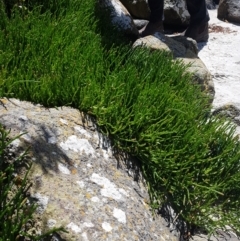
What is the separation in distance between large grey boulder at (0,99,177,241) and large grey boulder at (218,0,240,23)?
4654 mm

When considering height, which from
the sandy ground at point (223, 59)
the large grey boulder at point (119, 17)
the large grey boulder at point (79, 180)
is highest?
the large grey boulder at point (119, 17)

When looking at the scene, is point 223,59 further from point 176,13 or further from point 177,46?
point 177,46

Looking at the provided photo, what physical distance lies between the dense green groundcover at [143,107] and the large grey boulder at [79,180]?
0.12 meters

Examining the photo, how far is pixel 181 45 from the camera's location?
5.23 metres

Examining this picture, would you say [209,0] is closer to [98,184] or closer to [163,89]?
[163,89]

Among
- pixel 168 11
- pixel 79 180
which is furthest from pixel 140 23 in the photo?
pixel 79 180

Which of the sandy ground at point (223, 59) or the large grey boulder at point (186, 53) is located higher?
the large grey boulder at point (186, 53)

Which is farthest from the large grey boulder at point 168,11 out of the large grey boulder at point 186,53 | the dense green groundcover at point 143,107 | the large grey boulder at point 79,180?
the large grey boulder at point 79,180

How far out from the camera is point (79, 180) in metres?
2.88

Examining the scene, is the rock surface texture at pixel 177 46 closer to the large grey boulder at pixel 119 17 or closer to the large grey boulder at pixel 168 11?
the large grey boulder at pixel 119 17

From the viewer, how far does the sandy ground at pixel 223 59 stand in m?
5.21

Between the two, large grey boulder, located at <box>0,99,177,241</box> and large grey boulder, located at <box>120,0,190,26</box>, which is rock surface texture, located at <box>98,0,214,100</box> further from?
large grey boulder, located at <box>0,99,177,241</box>

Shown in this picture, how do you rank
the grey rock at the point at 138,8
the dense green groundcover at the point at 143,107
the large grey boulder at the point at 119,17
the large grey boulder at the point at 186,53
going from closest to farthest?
1. the dense green groundcover at the point at 143,107
2. the large grey boulder at the point at 186,53
3. the large grey boulder at the point at 119,17
4. the grey rock at the point at 138,8

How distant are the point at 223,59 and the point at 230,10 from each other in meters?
1.52
